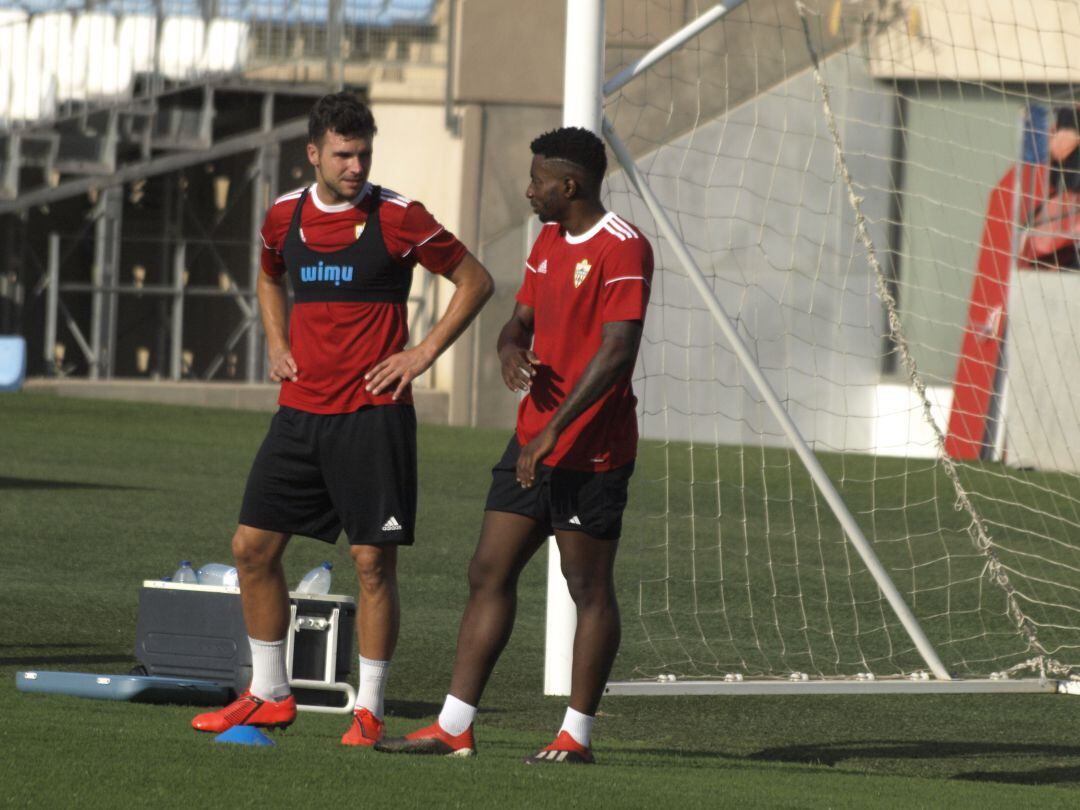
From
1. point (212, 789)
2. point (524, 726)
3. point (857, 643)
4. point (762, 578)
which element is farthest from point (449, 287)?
point (212, 789)

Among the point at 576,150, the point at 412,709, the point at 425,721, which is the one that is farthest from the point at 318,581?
the point at 576,150

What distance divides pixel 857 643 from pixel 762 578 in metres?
1.94

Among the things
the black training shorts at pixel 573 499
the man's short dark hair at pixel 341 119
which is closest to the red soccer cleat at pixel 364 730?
the black training shorts at pixel 573 499

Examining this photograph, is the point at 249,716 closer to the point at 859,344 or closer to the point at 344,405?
the point at 344,405

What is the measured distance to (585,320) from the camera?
5.47 meters

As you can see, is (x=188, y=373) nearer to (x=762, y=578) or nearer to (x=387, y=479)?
(x=762, y=578)

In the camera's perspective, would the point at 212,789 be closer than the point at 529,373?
Yes

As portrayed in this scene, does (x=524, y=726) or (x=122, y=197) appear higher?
(x=122, y=197)

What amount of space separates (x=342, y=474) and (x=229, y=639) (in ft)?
3.98

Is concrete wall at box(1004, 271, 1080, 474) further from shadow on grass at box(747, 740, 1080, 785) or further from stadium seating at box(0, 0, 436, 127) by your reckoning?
shadow on grass at box(747, 740, 1080, 785)

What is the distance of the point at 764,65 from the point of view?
682 inches

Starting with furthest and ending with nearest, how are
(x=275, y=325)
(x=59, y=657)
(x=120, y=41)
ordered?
(x=120, y=41) → (x=59, y=657) → (x=275, y=325)

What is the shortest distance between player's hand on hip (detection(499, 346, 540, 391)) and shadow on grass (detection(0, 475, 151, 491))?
8.35m

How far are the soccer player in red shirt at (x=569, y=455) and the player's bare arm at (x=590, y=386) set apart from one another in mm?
19
